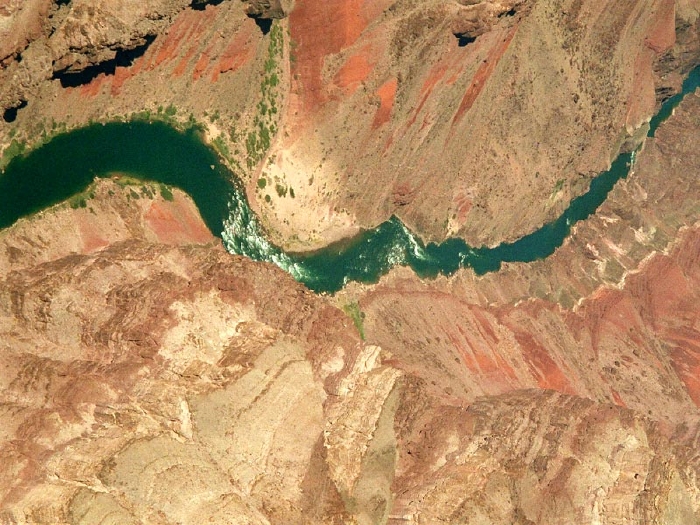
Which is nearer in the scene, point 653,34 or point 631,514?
point 631,514

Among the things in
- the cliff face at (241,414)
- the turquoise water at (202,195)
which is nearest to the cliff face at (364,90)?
the turquoise water at (202,195)

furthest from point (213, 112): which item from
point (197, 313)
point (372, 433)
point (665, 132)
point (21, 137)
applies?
point (665, 132)

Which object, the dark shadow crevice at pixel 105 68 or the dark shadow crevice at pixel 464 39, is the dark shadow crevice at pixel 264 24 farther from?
the dark shadow crevice at pixel 464 39

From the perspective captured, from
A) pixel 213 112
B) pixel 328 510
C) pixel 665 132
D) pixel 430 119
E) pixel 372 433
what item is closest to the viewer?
pixel 328 510

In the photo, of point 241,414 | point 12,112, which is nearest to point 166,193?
point 12,112

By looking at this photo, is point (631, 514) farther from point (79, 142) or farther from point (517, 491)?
point (79, 142)

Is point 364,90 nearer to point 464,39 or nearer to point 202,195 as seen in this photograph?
point 464,39
